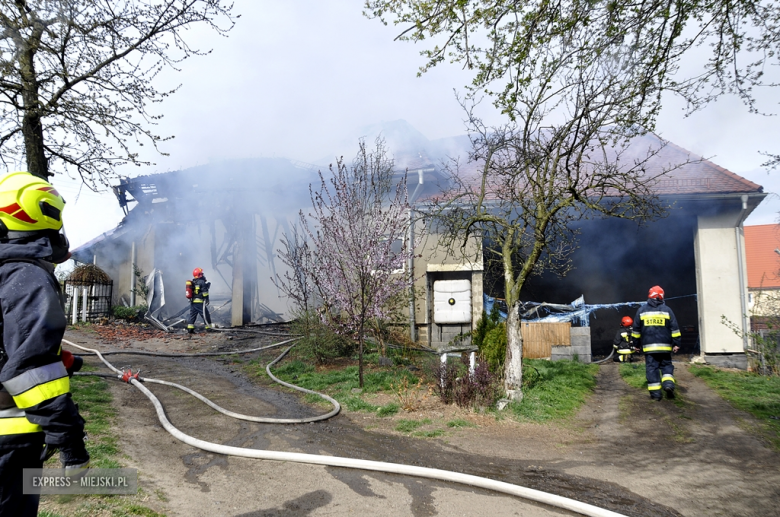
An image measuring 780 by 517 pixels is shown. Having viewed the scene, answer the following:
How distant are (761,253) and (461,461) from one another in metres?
31.1

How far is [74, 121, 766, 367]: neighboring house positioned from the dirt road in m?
5.70

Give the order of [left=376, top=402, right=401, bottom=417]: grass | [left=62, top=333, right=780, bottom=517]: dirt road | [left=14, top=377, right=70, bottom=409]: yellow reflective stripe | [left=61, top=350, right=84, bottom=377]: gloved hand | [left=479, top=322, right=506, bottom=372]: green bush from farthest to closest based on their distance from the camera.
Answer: [left=479, top=322, right=506, bottom=372]: green bush → [left=376, top=402, right=401, bottom=417]: grass → [left=62, top=333, right=780, bottom=517]: dirt road → [left=61, top=350, right=84, bottom=377]: gloved hand → [left=14, top=377, right=70, bottom=409]: yellow reflective stripe

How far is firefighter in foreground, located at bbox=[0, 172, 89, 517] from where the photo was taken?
1983 millimetres

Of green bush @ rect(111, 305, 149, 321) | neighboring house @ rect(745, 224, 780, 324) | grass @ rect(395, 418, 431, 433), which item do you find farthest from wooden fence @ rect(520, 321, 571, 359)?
neighboring house @ rect(745, 224, 780, 324)

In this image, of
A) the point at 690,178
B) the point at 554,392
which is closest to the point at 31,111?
the point at 554,392

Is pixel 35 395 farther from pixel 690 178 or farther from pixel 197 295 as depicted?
pixel 690 178

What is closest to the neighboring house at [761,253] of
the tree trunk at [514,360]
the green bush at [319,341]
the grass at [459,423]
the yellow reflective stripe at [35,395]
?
the tree trunk at [514,360]

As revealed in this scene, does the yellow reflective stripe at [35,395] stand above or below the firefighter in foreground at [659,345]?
above

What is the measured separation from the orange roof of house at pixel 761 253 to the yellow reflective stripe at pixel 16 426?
104 feet

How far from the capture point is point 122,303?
18.4 meters

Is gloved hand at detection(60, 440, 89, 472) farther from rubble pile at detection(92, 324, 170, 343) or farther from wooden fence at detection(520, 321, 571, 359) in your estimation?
rubble pile at detection(92, 324, 170, 343)

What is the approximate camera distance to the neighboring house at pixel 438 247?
12109mm

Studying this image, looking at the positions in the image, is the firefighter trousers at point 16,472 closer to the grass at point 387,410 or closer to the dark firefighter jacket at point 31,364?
the dark firefighter jacket at point 31,364

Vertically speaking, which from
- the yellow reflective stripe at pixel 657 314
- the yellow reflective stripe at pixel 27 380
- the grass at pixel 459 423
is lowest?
the grass at pixel 459 423
